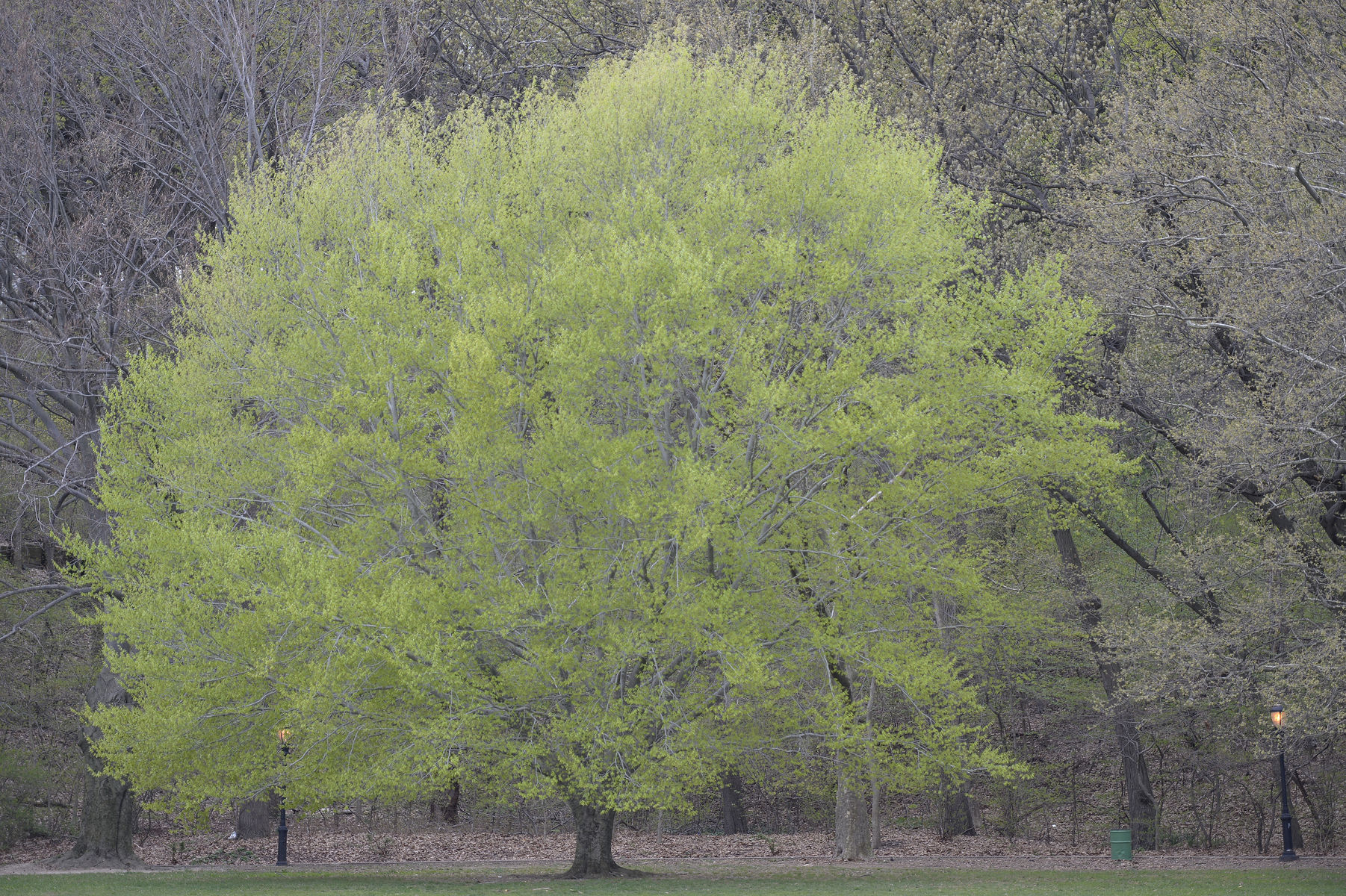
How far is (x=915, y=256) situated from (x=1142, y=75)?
25.4 feet

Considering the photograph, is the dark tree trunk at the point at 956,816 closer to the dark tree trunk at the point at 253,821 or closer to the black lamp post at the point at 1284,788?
the black lamp post at the point at 1284,788

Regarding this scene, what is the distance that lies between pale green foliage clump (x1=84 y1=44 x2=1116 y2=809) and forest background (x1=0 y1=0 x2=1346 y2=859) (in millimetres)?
2400

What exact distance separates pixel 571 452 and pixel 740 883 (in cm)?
709

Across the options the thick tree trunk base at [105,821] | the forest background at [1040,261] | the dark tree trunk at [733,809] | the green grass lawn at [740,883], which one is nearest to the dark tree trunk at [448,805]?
the forest background at [1040,261]

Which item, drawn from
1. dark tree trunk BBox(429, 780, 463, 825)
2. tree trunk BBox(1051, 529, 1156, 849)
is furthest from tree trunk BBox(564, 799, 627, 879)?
dark tree trunk BBox(429, 780, 463, 825)

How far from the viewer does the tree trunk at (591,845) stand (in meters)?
18.3

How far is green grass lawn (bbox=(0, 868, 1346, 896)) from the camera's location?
52.6ft

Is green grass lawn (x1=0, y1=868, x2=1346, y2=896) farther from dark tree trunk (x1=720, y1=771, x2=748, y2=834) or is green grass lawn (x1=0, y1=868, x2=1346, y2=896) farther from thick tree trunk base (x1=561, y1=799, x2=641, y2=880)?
dark tree trunk (x1=720, y1=771, x2=748, y2=834)

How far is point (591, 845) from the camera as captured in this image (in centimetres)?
1836

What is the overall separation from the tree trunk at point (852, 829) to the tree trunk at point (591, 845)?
5.44 metres

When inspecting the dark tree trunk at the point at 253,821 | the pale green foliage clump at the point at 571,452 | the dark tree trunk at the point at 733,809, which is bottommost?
the dark tree trunk at the point at 733,809

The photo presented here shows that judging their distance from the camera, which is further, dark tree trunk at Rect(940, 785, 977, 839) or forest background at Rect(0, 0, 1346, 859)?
dark tree trunk at Rect(940, 785, 977, 839)

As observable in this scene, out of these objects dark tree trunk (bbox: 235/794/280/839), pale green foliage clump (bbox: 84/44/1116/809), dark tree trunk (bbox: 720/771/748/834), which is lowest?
dark tree trunk (bbox: 720/771/748/834)

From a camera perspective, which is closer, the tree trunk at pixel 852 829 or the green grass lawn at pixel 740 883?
the green grass lawn at pixel 740 883
